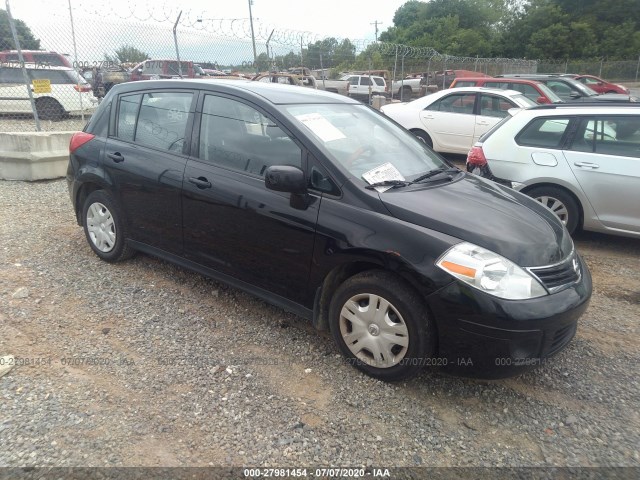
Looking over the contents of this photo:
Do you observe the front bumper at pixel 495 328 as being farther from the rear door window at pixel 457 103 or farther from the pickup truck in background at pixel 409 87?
the pickup truck in background at pixel 409 87

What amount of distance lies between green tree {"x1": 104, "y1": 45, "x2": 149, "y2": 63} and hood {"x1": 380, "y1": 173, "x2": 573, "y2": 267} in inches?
387

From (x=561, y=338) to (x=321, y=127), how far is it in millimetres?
1971

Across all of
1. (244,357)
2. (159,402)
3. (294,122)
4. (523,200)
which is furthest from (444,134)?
(159,402)

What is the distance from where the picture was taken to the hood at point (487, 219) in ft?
8.49

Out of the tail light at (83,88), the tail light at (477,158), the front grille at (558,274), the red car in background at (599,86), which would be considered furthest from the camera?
the red car in background at (599,86)

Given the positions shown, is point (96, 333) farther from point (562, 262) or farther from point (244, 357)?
point (562, 262)

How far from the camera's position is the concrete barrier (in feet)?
22.1

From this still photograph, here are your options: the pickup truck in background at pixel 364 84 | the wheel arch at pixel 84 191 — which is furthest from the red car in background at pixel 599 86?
the wheel arch at pixel 84 191

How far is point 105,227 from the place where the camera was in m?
4.22

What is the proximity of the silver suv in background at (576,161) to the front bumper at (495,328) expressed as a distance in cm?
273

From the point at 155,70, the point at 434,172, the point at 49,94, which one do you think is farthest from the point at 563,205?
the point at 155,70

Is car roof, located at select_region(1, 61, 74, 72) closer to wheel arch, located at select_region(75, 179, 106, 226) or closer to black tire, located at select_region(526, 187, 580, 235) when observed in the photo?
wheel arch, located at select_region(75, 179, 106, 226)

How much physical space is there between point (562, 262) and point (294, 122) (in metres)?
1.86

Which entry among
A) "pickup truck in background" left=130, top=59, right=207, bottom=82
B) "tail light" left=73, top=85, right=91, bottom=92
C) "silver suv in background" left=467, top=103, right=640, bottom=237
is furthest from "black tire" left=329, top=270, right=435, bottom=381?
"pickup truck in background" left=130, top=59, right=207, bottom=82
